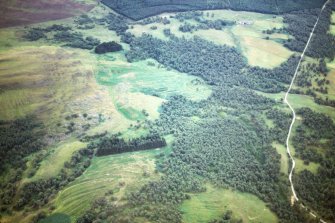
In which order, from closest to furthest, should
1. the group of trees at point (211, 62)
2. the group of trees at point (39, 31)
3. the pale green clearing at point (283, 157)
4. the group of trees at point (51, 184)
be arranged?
1. the group of trees at point (51, 184)
2. the pale green clearing at point (283, 157)
3. the group of trees at point (211, 62)
4. the group of trees at point (39, 31)

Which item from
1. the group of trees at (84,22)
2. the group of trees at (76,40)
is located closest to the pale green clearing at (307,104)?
the group of trees at (76,40)

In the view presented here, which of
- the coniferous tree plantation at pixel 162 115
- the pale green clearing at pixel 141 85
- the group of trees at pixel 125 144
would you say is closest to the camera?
the coniferous tree plantation at pixel 162 115

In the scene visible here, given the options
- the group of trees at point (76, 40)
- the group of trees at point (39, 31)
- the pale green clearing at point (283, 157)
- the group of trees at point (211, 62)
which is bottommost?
the pale green clearing at point (283, 157)

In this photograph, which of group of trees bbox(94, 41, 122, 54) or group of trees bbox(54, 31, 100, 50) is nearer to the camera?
group of trees bbox(94, 41, 122, 54)

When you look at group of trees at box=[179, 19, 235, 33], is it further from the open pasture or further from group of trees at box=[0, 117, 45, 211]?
group of trees at box=[0, 117, 45, 211]

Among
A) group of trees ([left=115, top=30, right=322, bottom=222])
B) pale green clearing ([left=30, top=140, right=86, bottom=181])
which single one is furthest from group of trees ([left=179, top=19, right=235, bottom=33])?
pale green clearing ([left=30, top=140, right=86, bottom=181])

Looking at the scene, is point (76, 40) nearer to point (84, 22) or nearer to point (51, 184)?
point (84, 22)

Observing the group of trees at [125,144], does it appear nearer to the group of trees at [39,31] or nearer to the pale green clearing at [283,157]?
the pale green clearing at [283,157]
